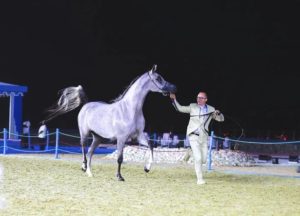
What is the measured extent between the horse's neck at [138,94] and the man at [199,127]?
74 centimetres

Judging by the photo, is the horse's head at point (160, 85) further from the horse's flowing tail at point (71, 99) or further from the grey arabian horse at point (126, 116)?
the horse's flowing tail at point (71, 99)

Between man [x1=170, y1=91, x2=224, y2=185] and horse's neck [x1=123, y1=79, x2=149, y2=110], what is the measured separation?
0.74 meters

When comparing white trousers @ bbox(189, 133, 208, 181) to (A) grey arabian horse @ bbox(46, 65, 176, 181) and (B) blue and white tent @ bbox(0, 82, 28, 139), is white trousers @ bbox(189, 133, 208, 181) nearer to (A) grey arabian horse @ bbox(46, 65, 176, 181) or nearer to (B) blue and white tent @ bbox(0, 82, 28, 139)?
(A) grey arabian horse @ bbox(46, 65, 176, 181)

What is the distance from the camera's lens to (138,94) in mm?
11414

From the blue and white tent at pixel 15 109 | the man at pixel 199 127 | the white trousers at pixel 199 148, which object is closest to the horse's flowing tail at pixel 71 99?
the man at pixel 199 127

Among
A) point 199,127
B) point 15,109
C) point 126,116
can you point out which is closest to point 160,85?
point 126,116

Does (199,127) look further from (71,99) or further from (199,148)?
(71,99)

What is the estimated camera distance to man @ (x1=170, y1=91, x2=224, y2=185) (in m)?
10.9

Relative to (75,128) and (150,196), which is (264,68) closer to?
(75,128)

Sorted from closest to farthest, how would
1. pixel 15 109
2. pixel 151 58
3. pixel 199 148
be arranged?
pixel 199 148 → pixel 15 109 → pixel 151 58

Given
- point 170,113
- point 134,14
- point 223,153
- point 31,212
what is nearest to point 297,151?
point 223,153

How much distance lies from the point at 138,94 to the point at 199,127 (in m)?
1.47

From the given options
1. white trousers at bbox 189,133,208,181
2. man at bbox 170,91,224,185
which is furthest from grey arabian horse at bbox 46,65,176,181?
white trousers at bbox 189,133,208,181

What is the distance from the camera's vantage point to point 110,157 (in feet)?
61.6
